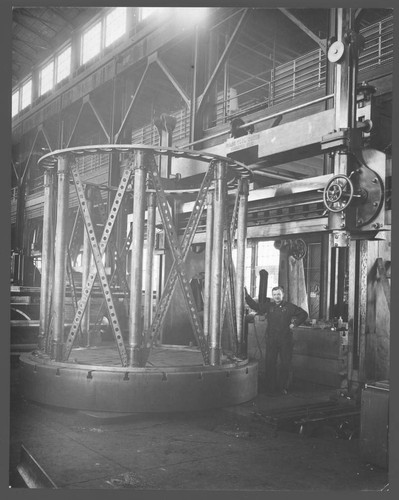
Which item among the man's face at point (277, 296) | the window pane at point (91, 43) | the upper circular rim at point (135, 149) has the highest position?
the window pane at point (91, 43)

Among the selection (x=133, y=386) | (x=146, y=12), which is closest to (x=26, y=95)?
(x=146, y=12)

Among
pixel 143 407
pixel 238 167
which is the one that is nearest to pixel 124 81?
pixel 238 167

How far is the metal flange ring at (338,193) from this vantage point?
229 inches

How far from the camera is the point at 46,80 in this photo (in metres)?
12.6

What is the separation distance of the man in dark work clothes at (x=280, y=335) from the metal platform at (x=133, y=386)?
137 cm

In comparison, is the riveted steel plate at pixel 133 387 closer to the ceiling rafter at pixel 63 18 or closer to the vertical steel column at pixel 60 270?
the vertical steel column at pixel 60 270

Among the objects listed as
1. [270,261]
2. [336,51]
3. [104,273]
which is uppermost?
[336,51]

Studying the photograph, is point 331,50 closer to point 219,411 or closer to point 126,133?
point 219,411

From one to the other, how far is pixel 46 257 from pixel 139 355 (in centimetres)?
226

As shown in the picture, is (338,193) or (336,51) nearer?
(338,193)

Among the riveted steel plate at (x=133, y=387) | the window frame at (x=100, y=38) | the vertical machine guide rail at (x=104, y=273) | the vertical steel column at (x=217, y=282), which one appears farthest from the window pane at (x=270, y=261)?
the vertical machine guide rail at (x=104, y=273)

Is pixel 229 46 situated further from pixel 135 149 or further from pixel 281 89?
pixel 281 89

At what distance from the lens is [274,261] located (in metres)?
15.9

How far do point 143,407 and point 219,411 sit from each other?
1140 millimetres
